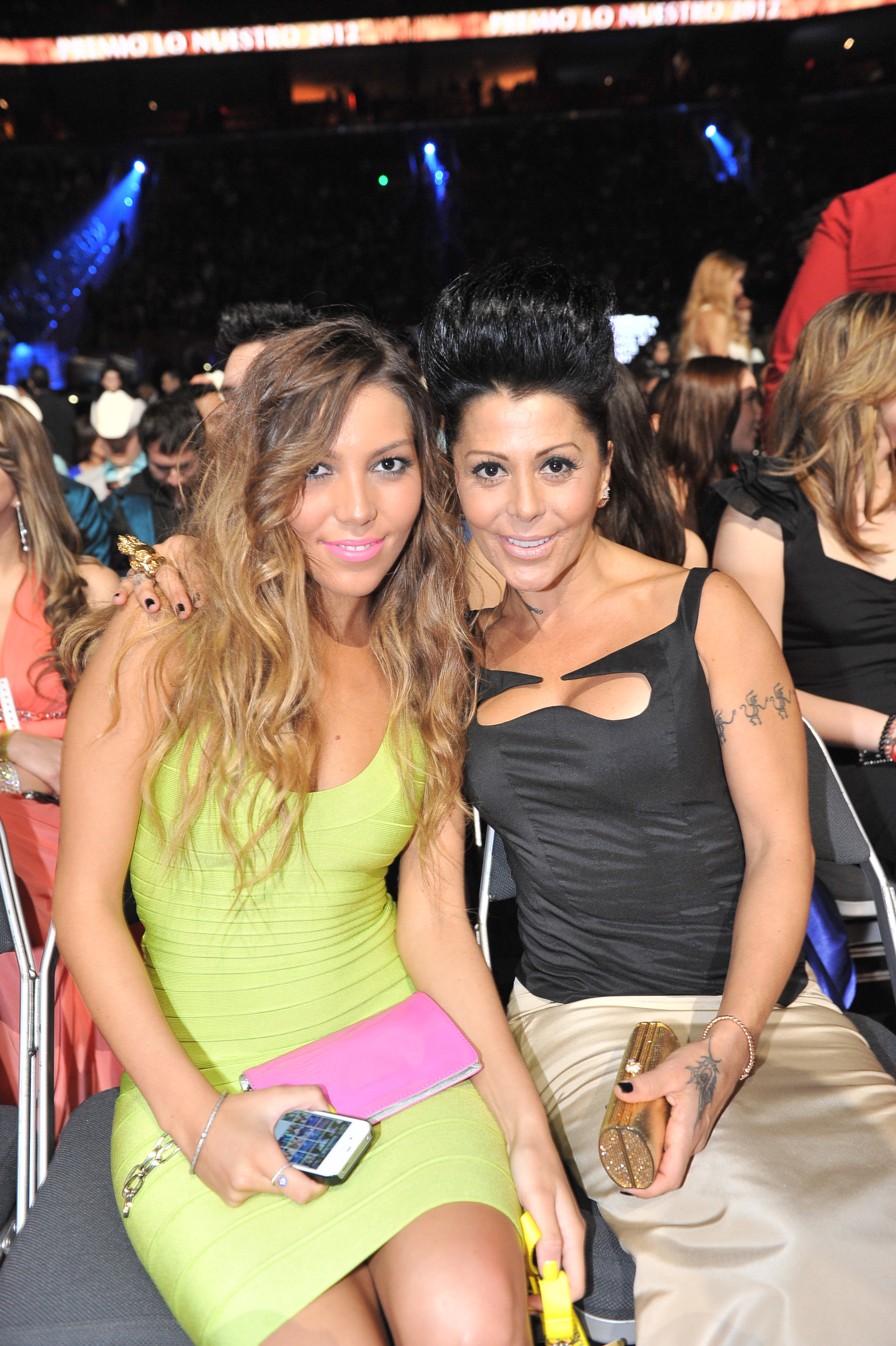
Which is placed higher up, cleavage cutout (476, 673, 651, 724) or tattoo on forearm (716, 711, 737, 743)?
cleavage cutout (476, 673, 651, 724)

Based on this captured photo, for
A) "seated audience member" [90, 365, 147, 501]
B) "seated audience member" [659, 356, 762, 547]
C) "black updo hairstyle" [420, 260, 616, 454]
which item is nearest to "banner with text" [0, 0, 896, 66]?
"seated audience member" [90, 365, 147, 501]

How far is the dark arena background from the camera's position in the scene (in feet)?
47.3

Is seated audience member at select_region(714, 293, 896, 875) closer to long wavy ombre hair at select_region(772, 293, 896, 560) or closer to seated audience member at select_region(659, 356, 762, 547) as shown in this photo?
long wavy ombre hair at select_region(772, 293, 896, 560)

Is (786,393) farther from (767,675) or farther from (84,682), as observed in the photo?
(84,682)

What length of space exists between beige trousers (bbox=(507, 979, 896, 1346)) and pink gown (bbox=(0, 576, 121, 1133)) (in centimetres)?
98

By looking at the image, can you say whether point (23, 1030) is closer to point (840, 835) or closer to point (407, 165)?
point (840, 835)

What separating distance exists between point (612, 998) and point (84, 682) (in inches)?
38.3

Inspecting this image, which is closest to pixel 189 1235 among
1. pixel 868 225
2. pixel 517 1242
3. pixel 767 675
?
pixel 517 1242

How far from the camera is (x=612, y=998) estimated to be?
1.69m

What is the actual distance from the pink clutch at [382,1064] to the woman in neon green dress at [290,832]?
0.05 metres

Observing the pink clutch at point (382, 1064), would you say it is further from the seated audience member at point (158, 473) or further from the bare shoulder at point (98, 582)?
the seated audience member at point (158, 473)

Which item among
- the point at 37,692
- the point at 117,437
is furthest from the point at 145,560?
the point at 117,437

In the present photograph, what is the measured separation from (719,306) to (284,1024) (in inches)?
201

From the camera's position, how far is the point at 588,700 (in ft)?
Result: 5.51
